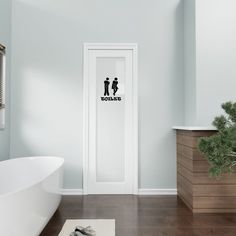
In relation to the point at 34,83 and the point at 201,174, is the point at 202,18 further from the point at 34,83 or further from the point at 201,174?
the point at 34,83

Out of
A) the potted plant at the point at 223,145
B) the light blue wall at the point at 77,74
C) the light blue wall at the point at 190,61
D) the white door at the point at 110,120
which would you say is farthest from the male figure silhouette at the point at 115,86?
the potted plant at the point at 223,145

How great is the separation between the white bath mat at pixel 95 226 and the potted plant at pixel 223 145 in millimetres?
1154

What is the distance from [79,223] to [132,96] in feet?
6.72

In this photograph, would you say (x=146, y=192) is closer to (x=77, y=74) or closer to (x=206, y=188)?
(x=206, y=188)

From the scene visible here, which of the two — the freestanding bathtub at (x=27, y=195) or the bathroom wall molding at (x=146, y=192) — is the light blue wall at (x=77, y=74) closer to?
the bathroom wall molding at (x=146, y=192)

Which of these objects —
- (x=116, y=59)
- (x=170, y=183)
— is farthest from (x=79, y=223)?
(x=116, y=59)

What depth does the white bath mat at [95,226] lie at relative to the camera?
2662 mm

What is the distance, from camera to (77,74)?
13.9ft

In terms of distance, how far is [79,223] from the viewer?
9.59ft

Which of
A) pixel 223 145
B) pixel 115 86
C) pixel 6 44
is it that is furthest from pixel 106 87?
pixel 223 145

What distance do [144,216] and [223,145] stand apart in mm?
1242

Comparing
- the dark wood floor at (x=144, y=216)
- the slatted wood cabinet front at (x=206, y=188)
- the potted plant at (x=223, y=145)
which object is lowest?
the dark wood floor at (x=144, y=216)

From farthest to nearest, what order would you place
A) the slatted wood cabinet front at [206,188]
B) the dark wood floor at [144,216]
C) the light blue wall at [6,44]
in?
the light blue wall at [6,44] → the slatted wood cabinet front at [206,188] → the dark wood floor at [144,216]

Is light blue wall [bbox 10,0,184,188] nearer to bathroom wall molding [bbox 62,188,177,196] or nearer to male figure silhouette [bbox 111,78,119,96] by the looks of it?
bathroom wall molding [bbox 62,188,177,196]
